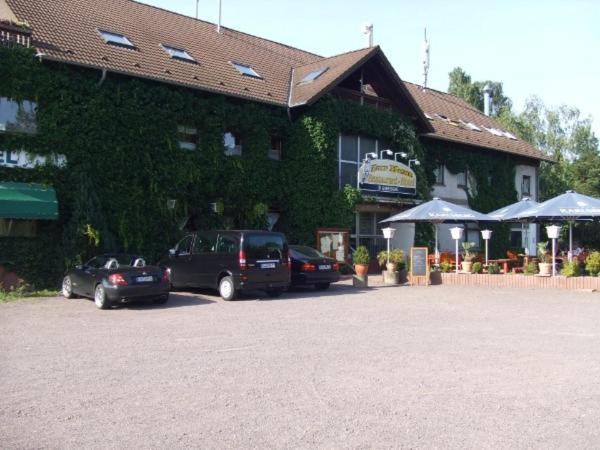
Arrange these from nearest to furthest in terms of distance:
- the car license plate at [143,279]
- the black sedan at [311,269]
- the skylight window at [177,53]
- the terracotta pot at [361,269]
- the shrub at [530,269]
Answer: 1. the car license plate at [143,279]
2. the black sedan at [311,269]
3. the shrub at [530,269]
4. the terracotta pot at [361,269]
5. the skylight window at [177,53]

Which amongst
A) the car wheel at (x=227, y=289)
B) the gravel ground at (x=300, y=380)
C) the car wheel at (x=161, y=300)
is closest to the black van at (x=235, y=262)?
the car wheel at (x=227, y=289)

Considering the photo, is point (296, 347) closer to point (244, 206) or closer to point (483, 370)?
point (483, 370)

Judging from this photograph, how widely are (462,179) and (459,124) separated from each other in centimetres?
335

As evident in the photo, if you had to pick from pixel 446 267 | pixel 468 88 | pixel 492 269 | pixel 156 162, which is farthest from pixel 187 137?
pixel 468 88

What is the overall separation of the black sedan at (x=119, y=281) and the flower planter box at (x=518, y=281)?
10208 mm

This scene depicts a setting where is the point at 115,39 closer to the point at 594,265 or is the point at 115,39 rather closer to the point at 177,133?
the point at 177,133

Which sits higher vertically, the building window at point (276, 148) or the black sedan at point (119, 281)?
the building window at point (276, 148)

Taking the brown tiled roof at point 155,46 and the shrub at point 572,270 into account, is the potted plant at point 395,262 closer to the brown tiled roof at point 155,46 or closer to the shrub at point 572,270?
the shrub at point 572,270

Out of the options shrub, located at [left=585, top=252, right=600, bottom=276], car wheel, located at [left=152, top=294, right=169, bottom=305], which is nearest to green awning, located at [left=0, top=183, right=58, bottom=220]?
car wheel, located at [left=152, top=294, right=169, bottom=305]

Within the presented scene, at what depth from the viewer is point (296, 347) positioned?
8.59 m

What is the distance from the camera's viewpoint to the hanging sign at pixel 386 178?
2431 cm

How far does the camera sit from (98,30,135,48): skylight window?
2026 cm

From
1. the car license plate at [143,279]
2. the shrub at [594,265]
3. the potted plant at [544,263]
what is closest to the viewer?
the car license plate at [143,279]

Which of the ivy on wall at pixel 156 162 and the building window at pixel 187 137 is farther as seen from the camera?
the building window at pixel 187 137
